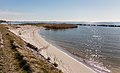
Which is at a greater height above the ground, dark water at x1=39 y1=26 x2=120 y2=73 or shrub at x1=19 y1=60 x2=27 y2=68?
shrub at x1=19 y1=60 x2=27 y2=68

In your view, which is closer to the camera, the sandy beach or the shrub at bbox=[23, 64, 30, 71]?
the shrub at bbox=[23, 64, 30, 71]

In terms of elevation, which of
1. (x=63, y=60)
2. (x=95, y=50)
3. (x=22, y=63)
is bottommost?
(x=95, y=50)

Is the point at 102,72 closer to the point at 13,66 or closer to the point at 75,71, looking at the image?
the point at 75,71

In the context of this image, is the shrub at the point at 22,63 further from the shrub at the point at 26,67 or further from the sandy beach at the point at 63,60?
Result: the sandy beach at the point at 63,60

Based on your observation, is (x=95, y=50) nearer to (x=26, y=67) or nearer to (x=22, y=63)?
(x=22, y=63)

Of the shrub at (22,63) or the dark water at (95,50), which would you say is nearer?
the shrub at (22,63)

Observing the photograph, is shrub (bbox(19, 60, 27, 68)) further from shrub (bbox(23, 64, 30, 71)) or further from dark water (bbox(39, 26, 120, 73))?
dark water (bbox(39, 26, 120, 73))

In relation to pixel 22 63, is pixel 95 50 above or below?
below

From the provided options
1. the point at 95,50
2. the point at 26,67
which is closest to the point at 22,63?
the point at 26,67

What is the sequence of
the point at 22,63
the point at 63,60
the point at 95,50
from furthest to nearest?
the point at 95,50 < the point at 63,60 < the point at 22,63

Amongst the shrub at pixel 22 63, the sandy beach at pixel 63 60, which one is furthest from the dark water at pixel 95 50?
the shrub at pixel 22 63

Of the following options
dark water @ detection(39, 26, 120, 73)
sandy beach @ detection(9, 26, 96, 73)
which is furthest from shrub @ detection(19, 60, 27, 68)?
dark water @ detection(39, 26, 120, 73)
